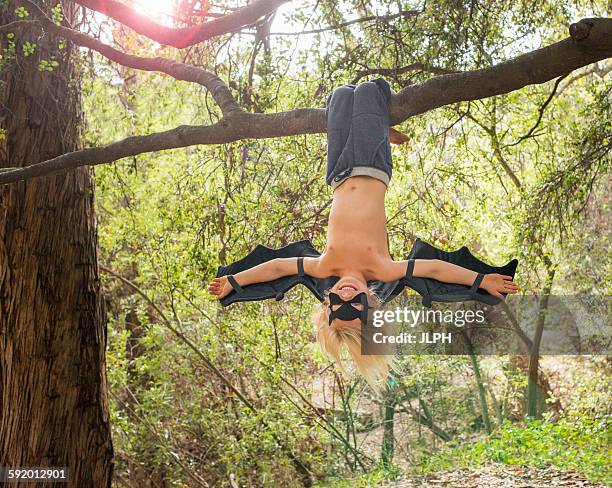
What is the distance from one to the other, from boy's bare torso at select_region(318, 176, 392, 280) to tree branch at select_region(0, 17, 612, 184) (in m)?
0.27

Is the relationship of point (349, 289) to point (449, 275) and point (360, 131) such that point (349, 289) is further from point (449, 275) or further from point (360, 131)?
point (360, 131)

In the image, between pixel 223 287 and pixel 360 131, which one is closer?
pixel 360 131

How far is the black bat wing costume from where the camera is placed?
2650 millimetres

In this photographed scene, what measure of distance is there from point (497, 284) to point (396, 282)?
15.2 inches

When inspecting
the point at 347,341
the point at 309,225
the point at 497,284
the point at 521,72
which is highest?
the point at 309,225

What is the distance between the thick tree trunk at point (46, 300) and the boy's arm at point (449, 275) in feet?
7.15

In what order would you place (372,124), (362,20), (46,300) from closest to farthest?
(372,124), (46,300), (362,20)

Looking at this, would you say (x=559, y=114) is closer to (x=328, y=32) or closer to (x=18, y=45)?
(x=328, y=32)

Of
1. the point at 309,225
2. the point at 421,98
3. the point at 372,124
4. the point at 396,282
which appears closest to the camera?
the point at 421,98

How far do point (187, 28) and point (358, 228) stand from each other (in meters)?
1.49

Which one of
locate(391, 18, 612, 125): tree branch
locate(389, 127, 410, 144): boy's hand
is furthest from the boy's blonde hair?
locate(391, 18, 612, 125): tree branch

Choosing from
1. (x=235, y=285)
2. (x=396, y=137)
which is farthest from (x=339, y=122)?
(x=235, y=285)

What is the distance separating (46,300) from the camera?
410 cm

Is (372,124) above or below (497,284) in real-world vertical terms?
above
